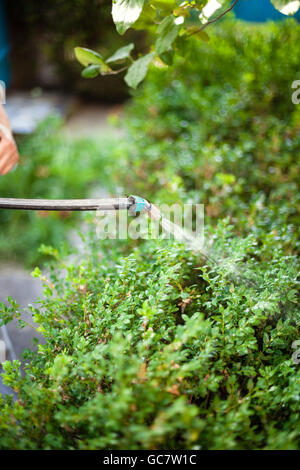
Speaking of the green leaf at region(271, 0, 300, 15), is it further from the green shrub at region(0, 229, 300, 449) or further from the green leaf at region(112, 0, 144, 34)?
the green shrub at region(0, 229, 300, 449)

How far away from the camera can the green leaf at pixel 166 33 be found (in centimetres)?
164

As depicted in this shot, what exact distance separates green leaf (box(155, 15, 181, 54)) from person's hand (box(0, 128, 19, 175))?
2.85ft

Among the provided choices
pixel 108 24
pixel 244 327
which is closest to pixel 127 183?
pixel 244 327

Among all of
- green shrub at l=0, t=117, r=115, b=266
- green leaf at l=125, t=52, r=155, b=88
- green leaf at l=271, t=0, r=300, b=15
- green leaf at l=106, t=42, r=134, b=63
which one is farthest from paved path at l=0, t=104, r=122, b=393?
green leaf at l=271, t=0, r=300, b=15

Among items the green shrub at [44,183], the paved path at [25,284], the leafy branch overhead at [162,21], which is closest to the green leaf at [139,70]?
the leafy branch overhead at [162,21]

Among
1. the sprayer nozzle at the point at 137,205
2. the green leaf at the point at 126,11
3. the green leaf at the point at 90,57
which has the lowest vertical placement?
the sprayer nozzle at the point at 137,205

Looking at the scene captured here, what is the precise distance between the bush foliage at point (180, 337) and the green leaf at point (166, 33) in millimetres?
858

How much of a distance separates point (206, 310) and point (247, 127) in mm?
2558

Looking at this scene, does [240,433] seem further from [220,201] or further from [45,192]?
[45,192]

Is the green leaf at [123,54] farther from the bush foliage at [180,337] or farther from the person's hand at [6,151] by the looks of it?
the bush foliage at [180,337]

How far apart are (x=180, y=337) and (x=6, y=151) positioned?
1.39 meters

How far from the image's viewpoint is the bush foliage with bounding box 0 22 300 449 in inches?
43.8

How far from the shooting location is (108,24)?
568 centimetres

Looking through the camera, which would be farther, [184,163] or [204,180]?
[184,163]
